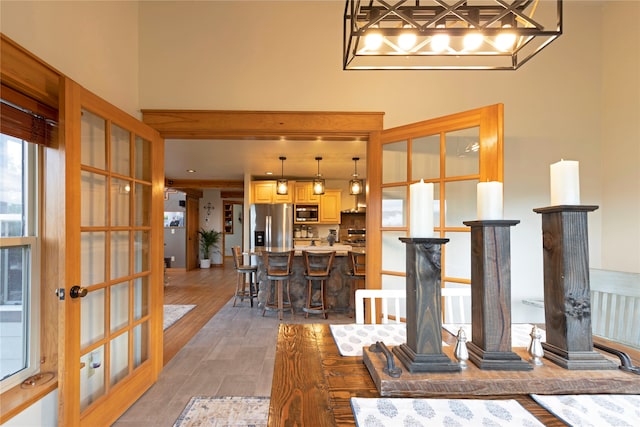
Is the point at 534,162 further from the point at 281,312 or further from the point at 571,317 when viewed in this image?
the point at 281,312

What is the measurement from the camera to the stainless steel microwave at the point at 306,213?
7094 mm

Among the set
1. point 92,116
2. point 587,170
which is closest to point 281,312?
point 92,116

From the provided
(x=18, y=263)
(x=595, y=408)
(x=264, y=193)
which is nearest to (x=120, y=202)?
(x=18, y=263)

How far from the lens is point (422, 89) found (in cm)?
244

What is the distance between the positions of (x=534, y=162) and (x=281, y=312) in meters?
3.49

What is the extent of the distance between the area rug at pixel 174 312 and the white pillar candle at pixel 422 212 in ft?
13.4

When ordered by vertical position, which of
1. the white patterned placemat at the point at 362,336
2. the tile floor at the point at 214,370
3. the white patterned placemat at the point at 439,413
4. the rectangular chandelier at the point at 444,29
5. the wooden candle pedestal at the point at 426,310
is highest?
the rectangular chandelier at the point at 444,29

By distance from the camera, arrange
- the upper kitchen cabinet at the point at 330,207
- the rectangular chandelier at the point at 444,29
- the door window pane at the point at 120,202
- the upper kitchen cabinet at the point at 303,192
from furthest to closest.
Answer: the upper kitchen cabinet at the point at 330,207
the upper kitchen cabinet at the point at 303,192
the door window pane at the point at 120,202
the rectangular chandelier at the point at 444,29

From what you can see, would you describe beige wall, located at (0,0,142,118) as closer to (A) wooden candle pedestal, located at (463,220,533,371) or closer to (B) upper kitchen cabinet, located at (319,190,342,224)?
(A) wooden candle pedestal, located at (463,220,533,371)

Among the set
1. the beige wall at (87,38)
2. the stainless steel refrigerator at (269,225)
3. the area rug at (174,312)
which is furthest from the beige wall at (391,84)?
the stainless steel refrigerator at (269,225)

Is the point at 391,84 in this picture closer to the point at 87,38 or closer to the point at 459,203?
the point at 459,203

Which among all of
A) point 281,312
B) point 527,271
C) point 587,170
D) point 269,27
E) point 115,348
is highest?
point 269,27

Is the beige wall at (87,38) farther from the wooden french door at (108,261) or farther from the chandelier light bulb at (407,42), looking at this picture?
the chandelier light bulb at (407,42)

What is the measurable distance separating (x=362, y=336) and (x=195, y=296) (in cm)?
527
